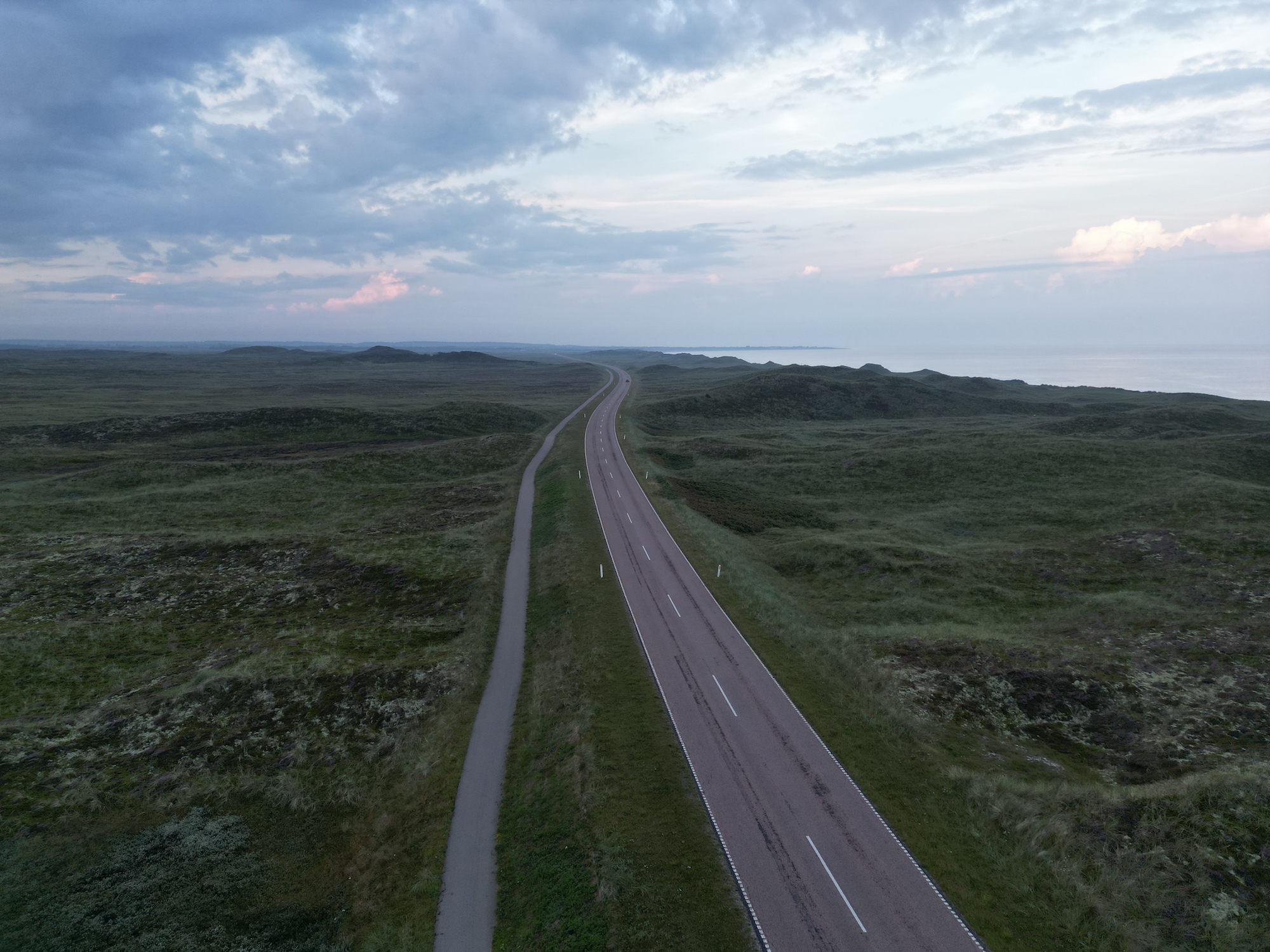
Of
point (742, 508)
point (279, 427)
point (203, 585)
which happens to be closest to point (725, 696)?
point (742, 508)

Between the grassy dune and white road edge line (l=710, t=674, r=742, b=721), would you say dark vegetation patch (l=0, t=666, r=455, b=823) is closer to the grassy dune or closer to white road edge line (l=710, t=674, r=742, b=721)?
white road edge line (l=710, t=674, r=742, b=721)

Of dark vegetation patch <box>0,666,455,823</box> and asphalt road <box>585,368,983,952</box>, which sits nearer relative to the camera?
asphalt road <box>585,368,983,952</box>

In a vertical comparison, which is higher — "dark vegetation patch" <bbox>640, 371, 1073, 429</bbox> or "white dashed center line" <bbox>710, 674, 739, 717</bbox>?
"dark vegetation patch" <bbox>640, 371, 1073, 429</bbox>

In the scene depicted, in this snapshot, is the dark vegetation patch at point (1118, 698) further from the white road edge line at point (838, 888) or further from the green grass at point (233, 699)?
the green grass at point (233, 699)

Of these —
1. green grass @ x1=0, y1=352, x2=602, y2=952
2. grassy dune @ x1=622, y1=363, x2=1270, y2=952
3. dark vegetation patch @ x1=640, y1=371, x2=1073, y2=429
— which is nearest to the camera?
grassy dune @ x1=622, y1=363, x2=1270, y2=952

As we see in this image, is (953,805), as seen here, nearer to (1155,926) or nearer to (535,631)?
(1155,926)

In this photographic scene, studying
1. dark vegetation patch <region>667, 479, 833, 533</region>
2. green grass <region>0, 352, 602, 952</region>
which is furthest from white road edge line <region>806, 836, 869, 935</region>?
dark vegetation patch <region>667, 479, 833, 533</region>

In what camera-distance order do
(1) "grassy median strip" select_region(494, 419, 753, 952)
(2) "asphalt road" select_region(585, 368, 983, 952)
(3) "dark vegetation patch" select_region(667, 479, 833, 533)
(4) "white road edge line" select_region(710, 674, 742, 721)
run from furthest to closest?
(3) "dark vegetation patch" select_region(667, 479, 833, 533) < (4) "white road edge line" select_region(710, 674, 742, 721) < (1) "grassy median strip" select_region(494, 419, 753, 952) < (2) "asphalt road" select_region(585, 368, 983, 952)

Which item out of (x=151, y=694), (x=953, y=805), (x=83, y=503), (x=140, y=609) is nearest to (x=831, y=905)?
(x=953, y=805)
